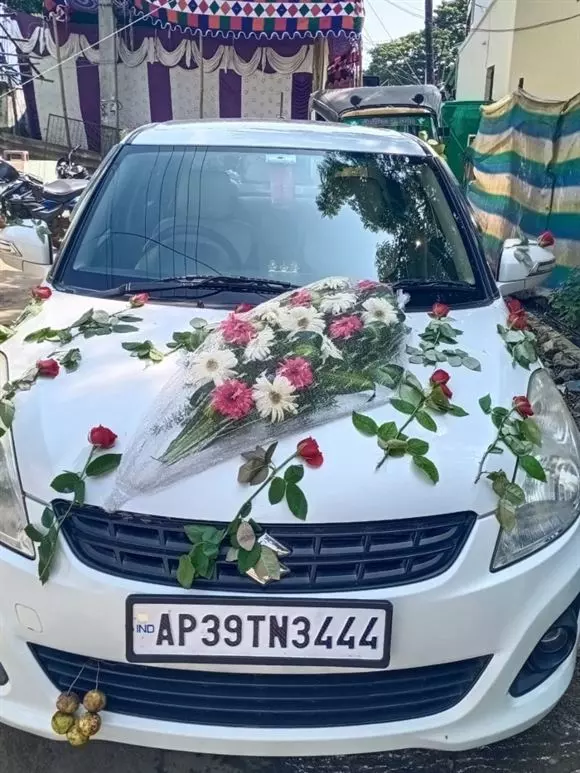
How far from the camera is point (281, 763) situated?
87.7 inches

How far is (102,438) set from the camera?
191cm

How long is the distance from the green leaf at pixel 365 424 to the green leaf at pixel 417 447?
0.09 metres

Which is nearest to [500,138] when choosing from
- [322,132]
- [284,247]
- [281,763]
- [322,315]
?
[322,132]

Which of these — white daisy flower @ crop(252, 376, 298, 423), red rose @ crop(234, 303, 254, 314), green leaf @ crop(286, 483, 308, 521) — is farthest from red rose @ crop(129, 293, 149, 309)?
green leaf @ crop(286, 483, 308, 521)

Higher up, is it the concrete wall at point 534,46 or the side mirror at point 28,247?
the concrete wall at point 534,46

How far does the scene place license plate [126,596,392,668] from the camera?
171cm

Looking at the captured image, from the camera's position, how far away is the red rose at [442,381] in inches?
82.6

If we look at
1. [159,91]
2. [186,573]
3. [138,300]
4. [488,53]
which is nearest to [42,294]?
[138,300]

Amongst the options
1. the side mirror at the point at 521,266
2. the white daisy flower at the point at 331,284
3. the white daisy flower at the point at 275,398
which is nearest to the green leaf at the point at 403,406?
the white daisy flower at the point at 275,398

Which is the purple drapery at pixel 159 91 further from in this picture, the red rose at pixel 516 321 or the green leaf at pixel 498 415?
the green leaf at pixel 498 415

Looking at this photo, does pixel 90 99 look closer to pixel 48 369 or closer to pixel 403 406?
pixel 48 369

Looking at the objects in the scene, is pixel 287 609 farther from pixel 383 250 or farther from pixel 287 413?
pixel 383 250

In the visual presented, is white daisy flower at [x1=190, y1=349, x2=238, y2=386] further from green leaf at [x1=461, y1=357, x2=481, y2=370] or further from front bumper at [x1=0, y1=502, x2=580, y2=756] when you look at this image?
green leaf at [x1=461, y1=357, x2=481, y2=370]

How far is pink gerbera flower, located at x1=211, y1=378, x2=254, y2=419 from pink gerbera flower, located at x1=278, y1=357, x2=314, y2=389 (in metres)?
0.11
